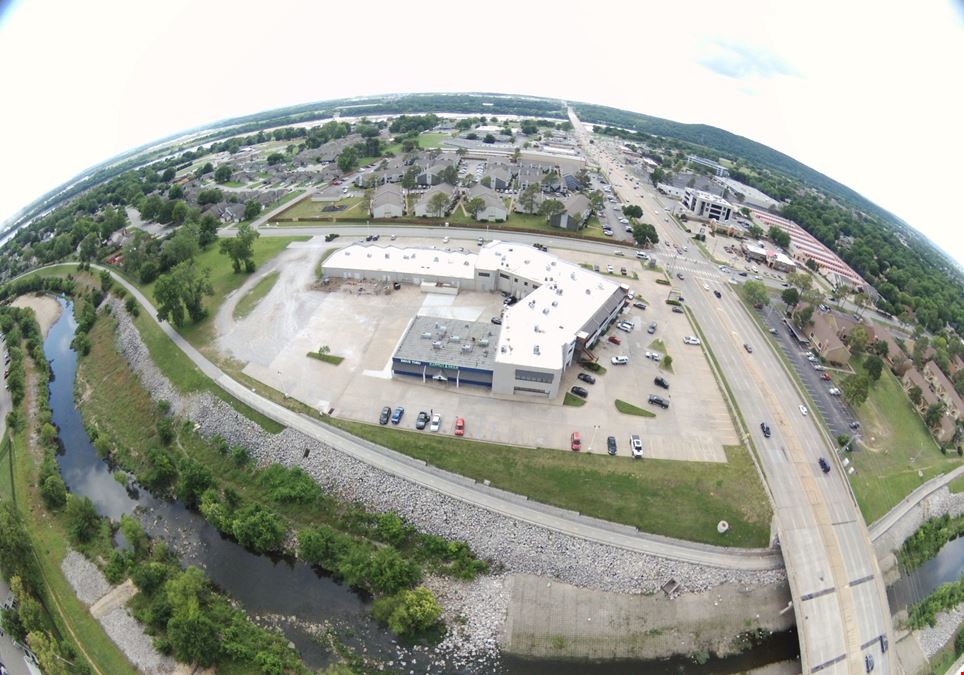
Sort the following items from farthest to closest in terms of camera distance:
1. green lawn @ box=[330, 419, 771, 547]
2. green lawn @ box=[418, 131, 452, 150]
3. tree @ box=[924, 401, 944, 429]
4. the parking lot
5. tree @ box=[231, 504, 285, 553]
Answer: green lawn @ box=[418, 131, 452, 150] < tree @ box=[924, 401, 944, 429] < the parking lot < green lawn @ box=[330, 419, 771, 547] < tree @ box=[231, 504, 285, 553]

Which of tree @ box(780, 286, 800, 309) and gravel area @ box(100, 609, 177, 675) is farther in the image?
tree @ box(780, 286, 800, 309)

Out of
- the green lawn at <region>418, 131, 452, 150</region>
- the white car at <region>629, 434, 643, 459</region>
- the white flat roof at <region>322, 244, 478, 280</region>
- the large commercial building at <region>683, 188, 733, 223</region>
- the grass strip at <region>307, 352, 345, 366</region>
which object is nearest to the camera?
the white car at <region>629, 434, 643, 459</region>

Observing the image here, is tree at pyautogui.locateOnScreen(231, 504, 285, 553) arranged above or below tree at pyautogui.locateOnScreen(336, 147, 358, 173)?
below

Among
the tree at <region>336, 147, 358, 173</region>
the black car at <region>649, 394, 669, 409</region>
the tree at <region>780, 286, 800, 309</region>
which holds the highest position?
the tree at <region>336, 147, 358, 173</region>

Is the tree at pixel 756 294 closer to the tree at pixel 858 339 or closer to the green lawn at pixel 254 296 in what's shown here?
the tree at pixel 858 339

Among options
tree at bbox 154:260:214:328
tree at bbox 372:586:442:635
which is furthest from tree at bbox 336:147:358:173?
tree at bbox 372:586:442:635

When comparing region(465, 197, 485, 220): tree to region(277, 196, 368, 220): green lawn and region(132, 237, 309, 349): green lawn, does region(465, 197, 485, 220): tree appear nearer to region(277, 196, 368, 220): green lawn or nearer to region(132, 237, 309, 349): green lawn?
region(277, 196, 368, 220): green lawn

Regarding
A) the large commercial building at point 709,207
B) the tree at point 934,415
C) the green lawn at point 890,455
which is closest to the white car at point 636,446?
the green lawn at point 890,455
